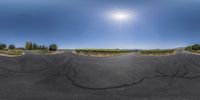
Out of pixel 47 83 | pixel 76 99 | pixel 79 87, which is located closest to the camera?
pixel 76 99

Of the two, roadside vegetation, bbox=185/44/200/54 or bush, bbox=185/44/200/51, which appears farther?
bush, bbox=185/44/200/51

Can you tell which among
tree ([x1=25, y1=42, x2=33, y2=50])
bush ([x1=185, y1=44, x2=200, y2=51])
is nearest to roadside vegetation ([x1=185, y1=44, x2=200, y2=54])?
→ bush ([x1=185, y1=44, x2=200, y2=51])

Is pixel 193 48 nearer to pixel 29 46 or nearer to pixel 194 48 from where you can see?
pixel 194 48

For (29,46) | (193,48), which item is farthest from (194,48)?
(29,46)

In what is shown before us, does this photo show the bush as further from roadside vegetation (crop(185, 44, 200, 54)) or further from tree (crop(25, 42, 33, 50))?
tree (crop(25, 42, 33, 50))

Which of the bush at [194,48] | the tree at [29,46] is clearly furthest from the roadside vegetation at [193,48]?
the tree at [29,46]

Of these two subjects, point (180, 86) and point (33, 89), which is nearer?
point (33, 89)

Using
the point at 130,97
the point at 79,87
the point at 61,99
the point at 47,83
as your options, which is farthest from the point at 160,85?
the point at 47,83

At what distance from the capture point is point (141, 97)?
21.8ft

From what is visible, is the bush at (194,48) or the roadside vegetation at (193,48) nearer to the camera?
the roadside vegetation at (193,48)

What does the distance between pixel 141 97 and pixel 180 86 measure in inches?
Result: 103

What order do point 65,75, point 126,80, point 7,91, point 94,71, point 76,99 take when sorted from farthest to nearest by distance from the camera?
point 94,71
point 65,75
point 126,80
point 7,91
point 76,99

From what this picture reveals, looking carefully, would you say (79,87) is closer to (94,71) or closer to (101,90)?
(101,90)

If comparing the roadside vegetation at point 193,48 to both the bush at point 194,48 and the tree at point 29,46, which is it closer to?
the bush at point 194,48
